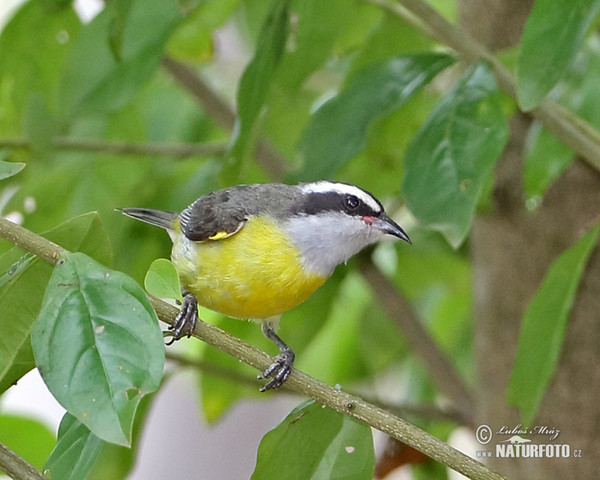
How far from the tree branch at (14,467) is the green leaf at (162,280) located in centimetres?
26

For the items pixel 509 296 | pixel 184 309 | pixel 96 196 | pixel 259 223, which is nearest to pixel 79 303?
pixel 184 309

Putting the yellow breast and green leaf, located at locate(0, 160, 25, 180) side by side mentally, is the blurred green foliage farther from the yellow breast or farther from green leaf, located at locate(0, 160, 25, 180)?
the yellow breast

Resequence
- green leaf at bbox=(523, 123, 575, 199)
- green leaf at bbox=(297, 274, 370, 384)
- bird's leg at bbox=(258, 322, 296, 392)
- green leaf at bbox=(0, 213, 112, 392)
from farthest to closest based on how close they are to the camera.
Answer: green leaf at bbox=(297, 274, 370, 384), green leaf at bbox=(523, 123, 575, 199), bird's leg at bbox=(258, 322, 296, 392), green leaf at bbox=(0, 213, 112, 392)

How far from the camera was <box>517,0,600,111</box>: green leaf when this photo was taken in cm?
142

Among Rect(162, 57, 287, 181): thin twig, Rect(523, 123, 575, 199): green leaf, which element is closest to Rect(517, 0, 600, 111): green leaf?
Rect(523, 123, 575, 199): green leaf

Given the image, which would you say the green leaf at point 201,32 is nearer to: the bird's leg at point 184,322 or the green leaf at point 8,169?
the bird's leg at point 184,322

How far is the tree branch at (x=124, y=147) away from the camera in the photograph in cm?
209

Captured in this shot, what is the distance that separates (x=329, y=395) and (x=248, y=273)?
1.72 feet

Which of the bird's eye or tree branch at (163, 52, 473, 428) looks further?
tree branch at (163, 52, 473, 428)

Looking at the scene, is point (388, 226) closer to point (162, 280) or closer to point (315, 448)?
point (315, 448)

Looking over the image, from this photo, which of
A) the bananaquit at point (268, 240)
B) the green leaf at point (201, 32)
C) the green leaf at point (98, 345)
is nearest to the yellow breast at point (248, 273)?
the bananaquit at point (268, 240)

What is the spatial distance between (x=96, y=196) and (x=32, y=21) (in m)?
0.42

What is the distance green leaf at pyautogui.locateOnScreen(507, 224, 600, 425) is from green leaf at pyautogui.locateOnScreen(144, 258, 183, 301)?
69cm

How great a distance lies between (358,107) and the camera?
1.78 m
